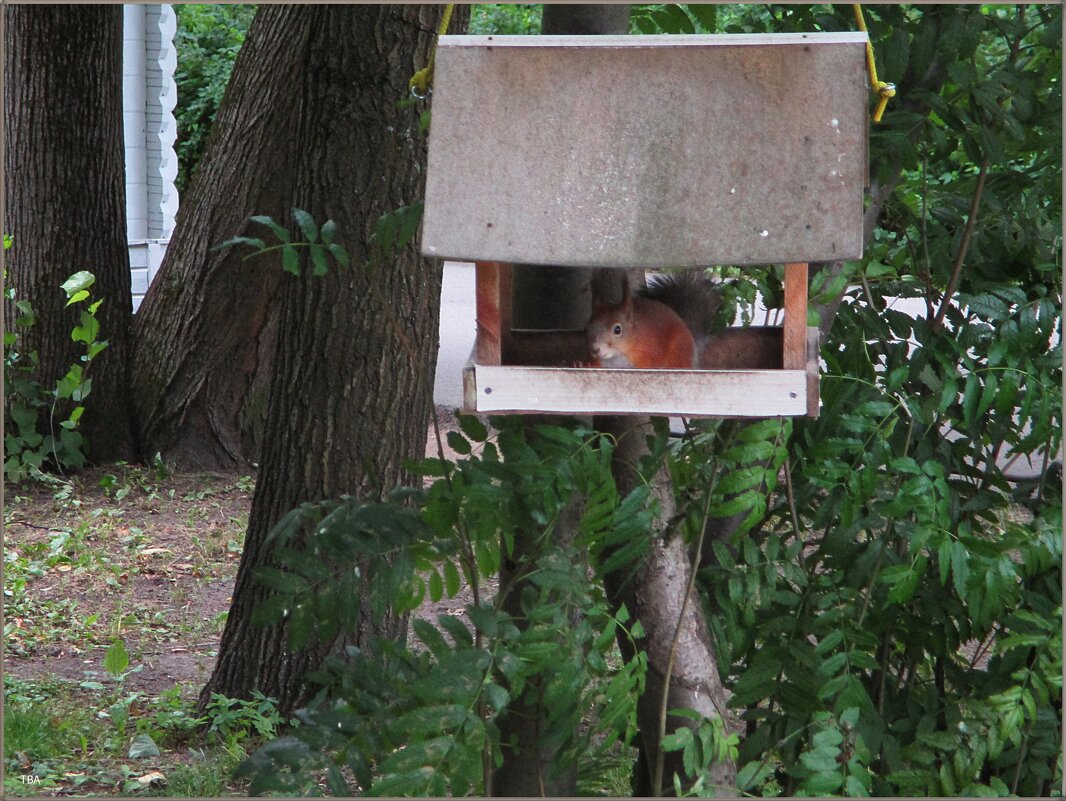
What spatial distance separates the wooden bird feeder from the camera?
1.88m

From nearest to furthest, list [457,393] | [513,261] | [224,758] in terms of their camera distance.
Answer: [513,261] < [224,758] < [457,393]

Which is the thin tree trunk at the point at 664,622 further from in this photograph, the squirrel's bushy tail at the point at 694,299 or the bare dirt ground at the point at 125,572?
the bare dirt ground at the point at 125,572

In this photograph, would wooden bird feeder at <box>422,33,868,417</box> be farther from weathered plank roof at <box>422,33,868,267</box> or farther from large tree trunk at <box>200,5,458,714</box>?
large tree trunk at <box>200,5,458,714</box>

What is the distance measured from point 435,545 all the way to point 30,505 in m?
4.65

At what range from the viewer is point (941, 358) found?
96.2 inches

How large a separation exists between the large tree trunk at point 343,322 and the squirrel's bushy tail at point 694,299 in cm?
106

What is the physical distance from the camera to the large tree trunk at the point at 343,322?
11.6 ft

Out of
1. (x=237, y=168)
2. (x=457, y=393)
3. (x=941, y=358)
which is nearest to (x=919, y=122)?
(x=941, y=358)

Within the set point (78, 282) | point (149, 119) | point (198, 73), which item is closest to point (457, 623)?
point (78, 282)

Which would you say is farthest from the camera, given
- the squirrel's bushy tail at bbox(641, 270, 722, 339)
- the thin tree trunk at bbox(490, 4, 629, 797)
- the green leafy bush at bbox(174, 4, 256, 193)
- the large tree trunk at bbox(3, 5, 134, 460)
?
the green leafy bush at bbox(174, 4, 256, 193)

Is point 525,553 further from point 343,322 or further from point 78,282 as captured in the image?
point 78,282

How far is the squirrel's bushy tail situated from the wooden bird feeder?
516 millimetres

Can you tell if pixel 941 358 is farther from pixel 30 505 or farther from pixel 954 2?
pixel 30 505

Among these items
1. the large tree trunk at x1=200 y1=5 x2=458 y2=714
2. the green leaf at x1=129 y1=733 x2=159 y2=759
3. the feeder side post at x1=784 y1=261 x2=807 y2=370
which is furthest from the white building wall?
the feeder side post at x1=784 y1=261 x2=807 y2=370
